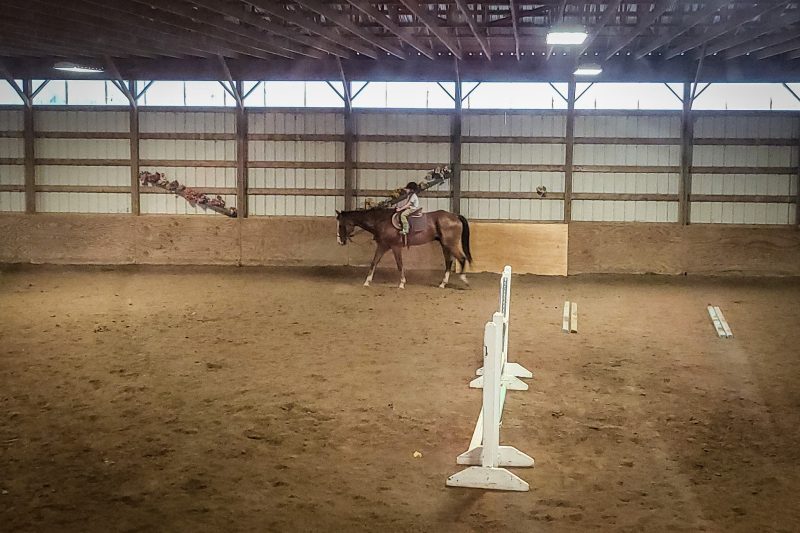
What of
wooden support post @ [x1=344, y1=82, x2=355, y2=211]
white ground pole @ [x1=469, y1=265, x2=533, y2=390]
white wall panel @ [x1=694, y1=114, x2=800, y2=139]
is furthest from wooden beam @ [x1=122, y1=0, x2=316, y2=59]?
white wall panel @ [x1=694, y1=114, x2=800, y2=139]

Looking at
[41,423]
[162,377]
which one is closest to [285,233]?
[162,377]

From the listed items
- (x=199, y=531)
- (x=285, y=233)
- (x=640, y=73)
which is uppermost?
(x=640, y=73)

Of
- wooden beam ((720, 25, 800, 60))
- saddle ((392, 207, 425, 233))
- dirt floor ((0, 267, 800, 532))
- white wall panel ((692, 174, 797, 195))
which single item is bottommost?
dirt floor ((0, 267, 800, 532))

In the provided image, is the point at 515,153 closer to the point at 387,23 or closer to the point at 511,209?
the point at 511,209

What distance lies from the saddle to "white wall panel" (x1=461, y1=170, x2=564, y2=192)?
2.17 metres

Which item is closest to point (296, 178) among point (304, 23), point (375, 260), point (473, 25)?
point (375, 260)

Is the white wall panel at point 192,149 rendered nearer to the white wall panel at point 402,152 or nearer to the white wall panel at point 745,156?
the white wall panel at point 402,152

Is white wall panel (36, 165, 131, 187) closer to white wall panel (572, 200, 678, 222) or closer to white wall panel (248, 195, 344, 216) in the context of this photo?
white wall panel (248, 195, 344, 216)

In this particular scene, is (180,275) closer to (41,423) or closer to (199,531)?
(41,423)

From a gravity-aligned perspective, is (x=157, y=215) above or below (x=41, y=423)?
above

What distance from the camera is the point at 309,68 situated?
13.9 m

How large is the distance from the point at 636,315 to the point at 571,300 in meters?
1.41

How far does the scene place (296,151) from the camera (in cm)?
1478

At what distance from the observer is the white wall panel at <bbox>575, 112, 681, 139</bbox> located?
14.1 metres
